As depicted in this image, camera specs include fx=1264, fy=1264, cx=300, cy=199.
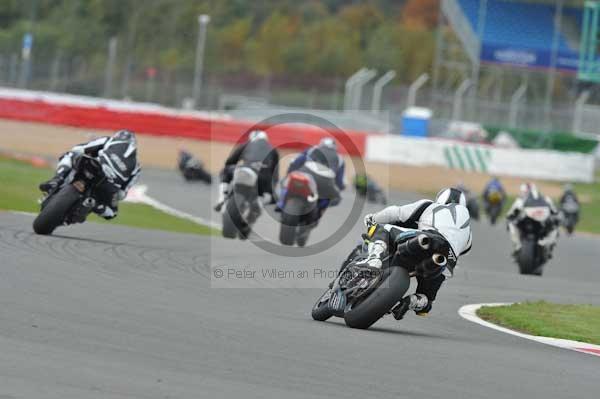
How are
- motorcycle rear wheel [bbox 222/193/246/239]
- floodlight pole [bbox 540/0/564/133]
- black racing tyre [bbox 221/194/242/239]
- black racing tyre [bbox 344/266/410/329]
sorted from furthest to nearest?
1. floodlight pole [bbox 540/0/564/133]
2. black racing tyre [bbox 221/194/242/239]
3. motorcycle rear wheel [bbox 222/193/246/239]
4. black racing tyre [bbox 344/266/410/329]

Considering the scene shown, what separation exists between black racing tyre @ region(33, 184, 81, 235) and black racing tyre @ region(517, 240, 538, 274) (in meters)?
7.30

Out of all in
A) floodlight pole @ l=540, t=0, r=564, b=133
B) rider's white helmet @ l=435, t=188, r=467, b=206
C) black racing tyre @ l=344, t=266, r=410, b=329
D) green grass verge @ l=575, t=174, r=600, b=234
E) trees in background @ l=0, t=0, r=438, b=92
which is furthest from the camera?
trees in background @ l=0, t=0, r=438, b=92

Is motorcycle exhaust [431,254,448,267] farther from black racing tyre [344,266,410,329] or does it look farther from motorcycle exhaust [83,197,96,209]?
motorcycle exhaust [83,197,96,209]

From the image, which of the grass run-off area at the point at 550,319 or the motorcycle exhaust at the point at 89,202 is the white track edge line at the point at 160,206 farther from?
the grass run-off area at the point at 550,319

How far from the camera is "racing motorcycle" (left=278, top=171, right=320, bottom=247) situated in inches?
581

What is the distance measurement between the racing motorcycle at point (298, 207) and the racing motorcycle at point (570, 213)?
14.3m

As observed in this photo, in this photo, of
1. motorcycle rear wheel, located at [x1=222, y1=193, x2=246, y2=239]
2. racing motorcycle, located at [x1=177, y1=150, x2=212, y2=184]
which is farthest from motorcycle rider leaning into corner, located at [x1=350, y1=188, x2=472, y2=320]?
racing motorcycle, located at [x1=177, y1=150, x2=212, y2=184]

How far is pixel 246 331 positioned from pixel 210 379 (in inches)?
73.1

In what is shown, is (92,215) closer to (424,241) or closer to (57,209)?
(57,209)

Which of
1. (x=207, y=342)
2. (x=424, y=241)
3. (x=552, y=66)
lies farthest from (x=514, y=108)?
(x=207, y=342)

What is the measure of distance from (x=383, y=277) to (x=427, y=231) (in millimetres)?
448

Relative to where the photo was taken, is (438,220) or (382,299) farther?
(438,220)

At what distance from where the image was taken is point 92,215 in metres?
18.5

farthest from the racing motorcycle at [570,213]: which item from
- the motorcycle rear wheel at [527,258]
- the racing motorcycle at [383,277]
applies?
the racing motorcycle at [383,277]
